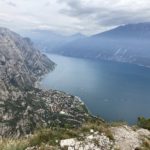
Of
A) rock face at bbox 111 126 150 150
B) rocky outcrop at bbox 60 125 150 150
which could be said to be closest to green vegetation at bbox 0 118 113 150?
rocky outcrop at bbox 60 125 150 150

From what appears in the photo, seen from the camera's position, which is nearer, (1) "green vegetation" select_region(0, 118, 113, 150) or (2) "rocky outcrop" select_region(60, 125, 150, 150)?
(1) "green vegetation" select_region(0, 118, 113, 150)

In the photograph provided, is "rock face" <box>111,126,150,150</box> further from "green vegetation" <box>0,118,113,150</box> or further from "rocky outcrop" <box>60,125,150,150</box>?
"green vegetation" <box>0,118,113,150</box>

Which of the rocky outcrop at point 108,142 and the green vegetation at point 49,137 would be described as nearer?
the green vegetation at point 49,137

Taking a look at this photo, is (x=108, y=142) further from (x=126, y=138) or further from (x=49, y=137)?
(x=49, y=137)

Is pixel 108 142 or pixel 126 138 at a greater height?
pixel 108 142

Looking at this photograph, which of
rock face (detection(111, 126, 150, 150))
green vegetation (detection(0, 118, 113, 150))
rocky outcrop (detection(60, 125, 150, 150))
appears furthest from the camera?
rock face (detection(111, 126, 150, 150))

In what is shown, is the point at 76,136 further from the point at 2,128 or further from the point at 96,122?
the point at 2,128

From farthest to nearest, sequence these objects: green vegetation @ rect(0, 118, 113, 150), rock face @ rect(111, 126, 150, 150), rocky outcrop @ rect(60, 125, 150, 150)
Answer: rock face @ rect(111, 126, 150, 150)
rocky outcrop @ rect(60, 125, 150, 150)
green vegetation @ rect(0, 118, 113, 150)

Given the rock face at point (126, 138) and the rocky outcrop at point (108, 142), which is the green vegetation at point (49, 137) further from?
the rock face at point (126, 138)

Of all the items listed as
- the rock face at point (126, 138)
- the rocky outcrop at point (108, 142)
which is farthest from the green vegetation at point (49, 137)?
the rock face at point (126, 138)

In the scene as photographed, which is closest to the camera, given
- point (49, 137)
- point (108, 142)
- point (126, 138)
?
point (49, 137)

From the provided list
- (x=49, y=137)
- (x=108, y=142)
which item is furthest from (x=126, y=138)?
(x=49, y=137)
